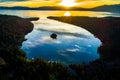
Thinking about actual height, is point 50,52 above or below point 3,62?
below

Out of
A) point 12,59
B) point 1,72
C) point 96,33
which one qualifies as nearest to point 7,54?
point 12,59

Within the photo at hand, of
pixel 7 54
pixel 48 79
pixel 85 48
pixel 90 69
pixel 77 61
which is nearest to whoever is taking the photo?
pixel 48 79

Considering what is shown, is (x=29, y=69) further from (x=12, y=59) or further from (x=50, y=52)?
(x=50, y=52)

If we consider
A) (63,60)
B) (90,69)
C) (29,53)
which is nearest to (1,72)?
(90,69)

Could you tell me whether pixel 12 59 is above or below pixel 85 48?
above

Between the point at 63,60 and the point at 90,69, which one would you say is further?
the point at 63,60

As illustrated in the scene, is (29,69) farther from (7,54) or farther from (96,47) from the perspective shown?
(96,47)

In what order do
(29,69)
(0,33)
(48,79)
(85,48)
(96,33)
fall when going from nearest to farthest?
(48,79) → (29,69) → (85,48) → (0,33) → (96,33)

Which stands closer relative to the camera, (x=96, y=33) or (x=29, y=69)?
(x=29, y=69)

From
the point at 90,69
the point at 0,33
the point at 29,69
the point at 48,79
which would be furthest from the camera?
the point at 0,33
